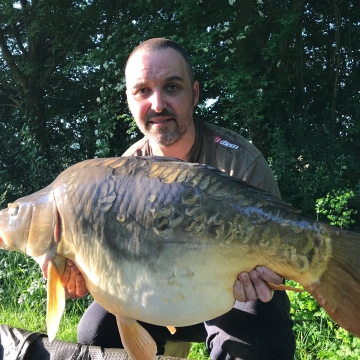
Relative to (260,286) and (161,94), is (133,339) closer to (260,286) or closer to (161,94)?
(260,286)

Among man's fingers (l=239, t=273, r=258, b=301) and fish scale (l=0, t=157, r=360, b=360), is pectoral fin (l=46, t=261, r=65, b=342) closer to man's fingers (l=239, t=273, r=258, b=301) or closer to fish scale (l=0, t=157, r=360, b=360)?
fish scale (l=0, t=157, r=360, b=360)

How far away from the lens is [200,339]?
1760mm

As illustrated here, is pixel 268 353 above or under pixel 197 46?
under

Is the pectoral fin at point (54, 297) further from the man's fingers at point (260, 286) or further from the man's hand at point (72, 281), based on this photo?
the man's fingers at point (260, 286)

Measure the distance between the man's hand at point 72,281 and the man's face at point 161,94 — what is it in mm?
615

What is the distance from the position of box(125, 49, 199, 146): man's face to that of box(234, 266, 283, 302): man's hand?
698 millimetres

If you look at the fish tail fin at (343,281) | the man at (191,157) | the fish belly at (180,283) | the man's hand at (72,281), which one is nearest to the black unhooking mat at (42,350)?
the man at (191,157)

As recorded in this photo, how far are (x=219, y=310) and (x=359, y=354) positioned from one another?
1.18 metres

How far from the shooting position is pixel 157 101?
1679 millimetres

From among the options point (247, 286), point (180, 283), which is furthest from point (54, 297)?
point (247, 286)

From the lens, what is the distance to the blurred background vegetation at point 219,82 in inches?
159

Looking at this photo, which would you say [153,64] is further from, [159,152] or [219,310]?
[219,310]

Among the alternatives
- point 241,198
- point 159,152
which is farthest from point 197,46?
point 241,198

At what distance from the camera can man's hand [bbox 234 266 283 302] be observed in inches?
46.1
